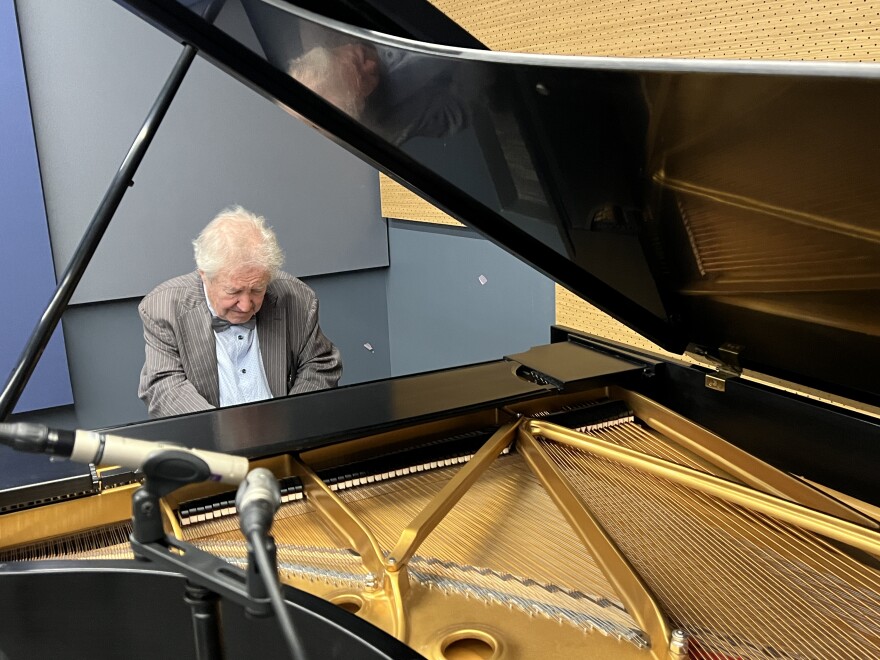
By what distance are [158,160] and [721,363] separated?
2871 mm

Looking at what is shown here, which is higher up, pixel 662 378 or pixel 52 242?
pixel 52 242

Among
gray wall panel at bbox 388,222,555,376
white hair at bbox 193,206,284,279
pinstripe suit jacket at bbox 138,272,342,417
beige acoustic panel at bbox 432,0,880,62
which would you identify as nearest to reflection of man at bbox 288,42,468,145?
beige acoustic panel at bbox 432,0,880,62

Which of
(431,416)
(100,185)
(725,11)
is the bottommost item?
(431,416)

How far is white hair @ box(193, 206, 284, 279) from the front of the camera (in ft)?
8.05

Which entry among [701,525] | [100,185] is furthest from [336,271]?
[701,525]

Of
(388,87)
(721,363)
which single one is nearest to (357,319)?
(721,363)

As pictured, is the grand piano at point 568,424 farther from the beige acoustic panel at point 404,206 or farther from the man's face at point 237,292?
the beige acoustic panel at point 404,206

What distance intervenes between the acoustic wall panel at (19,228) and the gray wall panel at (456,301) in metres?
1.75

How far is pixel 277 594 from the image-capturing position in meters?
0.64

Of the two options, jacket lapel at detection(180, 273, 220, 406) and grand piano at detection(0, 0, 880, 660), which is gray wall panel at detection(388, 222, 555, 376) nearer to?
jacket lapel at detection(180, 273, 220, 406)

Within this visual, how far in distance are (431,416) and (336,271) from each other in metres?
2.68

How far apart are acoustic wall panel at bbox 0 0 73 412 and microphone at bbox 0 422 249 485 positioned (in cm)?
265

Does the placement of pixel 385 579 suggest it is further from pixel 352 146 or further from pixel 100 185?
pixel 100 185

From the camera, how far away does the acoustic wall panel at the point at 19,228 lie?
10.0 feet
